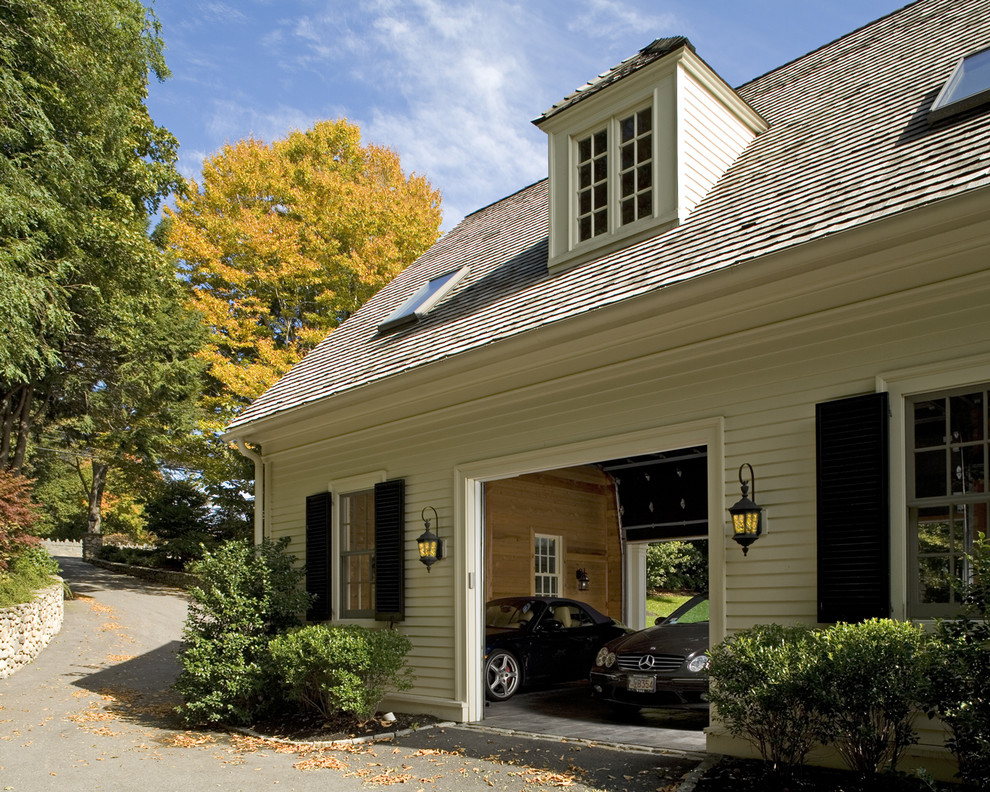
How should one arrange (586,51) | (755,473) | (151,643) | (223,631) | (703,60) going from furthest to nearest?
(151,643), (586,51), (223,631), (703,60), (755,473)

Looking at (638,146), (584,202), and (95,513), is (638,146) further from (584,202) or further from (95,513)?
(95,513)

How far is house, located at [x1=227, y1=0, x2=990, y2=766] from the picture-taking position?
554cm

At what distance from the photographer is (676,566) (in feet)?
85.4

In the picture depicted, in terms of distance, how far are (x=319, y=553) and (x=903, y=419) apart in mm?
7436

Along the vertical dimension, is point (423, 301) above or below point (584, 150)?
below

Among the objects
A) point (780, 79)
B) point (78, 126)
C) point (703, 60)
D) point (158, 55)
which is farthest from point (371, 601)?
point (158, 55)

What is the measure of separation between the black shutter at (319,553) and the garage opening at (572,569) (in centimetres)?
218

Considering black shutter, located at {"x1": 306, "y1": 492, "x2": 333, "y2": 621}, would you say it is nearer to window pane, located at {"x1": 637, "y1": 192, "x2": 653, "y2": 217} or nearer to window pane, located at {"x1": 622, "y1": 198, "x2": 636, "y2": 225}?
window pane, located at {"x1": 622, "y1": 198, "x2": 636, "y2": 225}

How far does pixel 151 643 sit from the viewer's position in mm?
16172

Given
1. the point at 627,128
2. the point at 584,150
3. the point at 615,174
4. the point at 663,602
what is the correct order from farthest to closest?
the point at 663,602 → the point at 584,150 → the point at 627,128 → the point at 615,174

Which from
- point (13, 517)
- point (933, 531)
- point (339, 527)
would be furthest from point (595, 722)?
point (13, 517)

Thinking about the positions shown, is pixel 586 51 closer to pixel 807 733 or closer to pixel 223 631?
pixel 223 631

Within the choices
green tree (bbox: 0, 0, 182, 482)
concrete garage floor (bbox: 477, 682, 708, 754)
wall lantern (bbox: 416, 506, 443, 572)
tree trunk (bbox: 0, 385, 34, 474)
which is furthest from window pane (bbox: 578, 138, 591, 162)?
tree trunk (bbox: 0, 385, 34, 474)

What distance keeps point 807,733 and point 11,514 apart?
12637mm
